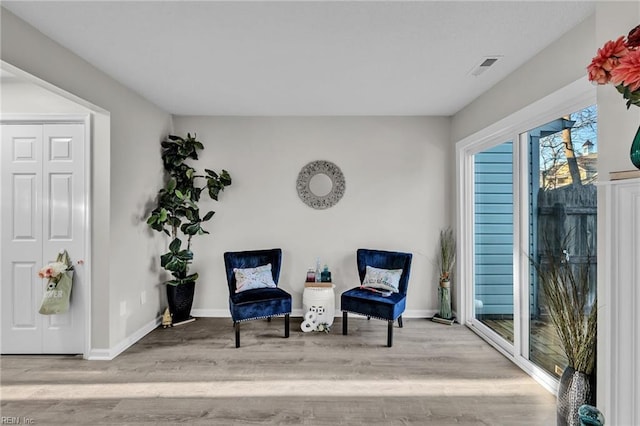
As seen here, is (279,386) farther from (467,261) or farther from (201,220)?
(467,261)

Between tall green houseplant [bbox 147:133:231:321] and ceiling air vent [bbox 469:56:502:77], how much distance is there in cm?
283

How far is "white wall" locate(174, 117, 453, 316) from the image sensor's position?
4129 millimetres

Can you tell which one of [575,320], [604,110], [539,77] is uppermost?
[539,77]

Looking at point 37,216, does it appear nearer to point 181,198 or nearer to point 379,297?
point 181,198

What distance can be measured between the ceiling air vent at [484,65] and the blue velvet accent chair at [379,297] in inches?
77.0

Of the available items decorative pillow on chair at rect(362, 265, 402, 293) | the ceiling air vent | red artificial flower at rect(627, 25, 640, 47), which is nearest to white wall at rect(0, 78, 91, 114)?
decorative pillow on chair at rect(362, 265, 402, 293)

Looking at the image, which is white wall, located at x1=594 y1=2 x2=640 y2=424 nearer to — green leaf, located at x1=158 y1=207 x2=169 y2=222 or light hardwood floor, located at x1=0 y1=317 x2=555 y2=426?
light hardwood floor, located at x1=0 y1=317 x2=555 y2=426

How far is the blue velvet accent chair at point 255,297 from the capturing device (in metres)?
3.30

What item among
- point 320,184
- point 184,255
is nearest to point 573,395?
point 320,184

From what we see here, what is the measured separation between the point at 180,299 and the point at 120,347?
80cm

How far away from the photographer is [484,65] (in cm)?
267

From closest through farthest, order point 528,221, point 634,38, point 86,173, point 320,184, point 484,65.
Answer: point 634,38
point 484,65
point 528,221
point 86,173
point 320,184

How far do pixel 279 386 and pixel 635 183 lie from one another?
2519 mm

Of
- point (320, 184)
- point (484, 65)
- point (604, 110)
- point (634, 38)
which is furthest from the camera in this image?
point (320, 184)
